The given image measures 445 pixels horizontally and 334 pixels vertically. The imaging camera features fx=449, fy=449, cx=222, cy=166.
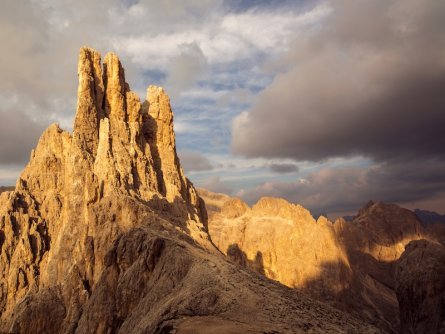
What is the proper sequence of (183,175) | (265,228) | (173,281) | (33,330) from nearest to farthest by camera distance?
(173,281), (33,330), (183,175), (265,228)

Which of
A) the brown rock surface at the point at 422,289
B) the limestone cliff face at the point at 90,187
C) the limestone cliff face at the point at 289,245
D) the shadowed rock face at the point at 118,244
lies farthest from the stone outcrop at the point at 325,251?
the shadowed rock face at the point at 118,244

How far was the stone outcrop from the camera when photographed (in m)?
146

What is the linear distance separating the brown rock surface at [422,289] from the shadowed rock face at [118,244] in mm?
32796

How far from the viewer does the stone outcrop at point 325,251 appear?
5758 inches

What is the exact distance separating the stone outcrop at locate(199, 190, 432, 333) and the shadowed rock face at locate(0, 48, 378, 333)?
169 feet

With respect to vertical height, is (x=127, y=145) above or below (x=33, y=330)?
above

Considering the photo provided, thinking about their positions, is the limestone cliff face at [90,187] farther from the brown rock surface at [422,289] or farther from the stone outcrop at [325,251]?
the stone outcrop at [325,251]

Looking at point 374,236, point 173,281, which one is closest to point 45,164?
point 173,281

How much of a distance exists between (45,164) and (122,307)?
51.2 metres

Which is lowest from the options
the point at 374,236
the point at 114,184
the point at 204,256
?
the point at 374,236

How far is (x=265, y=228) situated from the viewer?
17962cm

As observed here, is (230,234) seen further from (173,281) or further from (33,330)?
(173,281)

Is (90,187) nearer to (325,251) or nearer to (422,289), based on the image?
(422,289)

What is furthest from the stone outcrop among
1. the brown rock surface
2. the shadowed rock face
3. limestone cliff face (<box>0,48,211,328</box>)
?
the shadowed rock face
